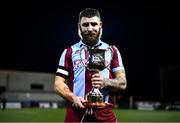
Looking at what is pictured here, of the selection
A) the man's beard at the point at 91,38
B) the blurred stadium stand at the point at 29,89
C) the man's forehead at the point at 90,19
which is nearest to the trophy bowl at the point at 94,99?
the man's beard at the point at 91,38

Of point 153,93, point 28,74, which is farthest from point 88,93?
point 153,93

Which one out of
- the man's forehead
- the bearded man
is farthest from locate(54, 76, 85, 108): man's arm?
the man's forehead

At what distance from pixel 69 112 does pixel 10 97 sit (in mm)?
57125

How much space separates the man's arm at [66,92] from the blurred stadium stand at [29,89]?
52.2 meters

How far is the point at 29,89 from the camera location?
63844 mm

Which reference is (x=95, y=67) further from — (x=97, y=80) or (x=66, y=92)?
(x=66, y=92)

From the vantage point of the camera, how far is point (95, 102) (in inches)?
134

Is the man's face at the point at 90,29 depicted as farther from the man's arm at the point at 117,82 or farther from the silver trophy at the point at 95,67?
the man's arm at the point at 117,82

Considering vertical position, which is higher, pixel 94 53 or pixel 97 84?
pixel 94 53

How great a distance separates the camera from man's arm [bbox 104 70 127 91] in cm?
357

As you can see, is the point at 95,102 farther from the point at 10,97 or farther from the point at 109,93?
the point at 10,97

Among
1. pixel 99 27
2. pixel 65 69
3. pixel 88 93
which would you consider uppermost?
pixel 99 27

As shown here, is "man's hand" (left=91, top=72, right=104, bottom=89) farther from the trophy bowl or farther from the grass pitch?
the grass pitch

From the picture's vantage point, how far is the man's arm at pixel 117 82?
11.7 ft
